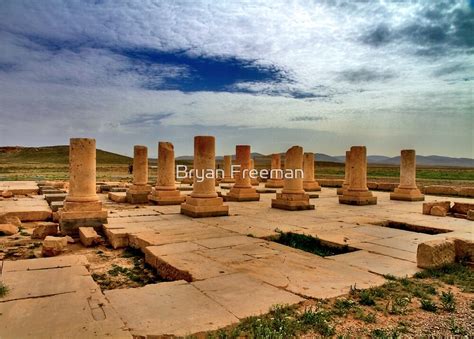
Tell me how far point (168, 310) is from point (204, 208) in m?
6.78

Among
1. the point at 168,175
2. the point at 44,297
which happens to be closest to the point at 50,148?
the point at 168,175

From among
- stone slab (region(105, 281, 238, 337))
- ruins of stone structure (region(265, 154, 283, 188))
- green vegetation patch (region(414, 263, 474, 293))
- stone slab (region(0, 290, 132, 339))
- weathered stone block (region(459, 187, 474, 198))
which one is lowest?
green vegetation patch (region(414, 263, 474, 293))

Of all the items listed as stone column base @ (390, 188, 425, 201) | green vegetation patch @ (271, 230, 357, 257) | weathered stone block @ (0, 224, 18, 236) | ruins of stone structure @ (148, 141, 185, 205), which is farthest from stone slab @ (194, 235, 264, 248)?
stone column base @ (390, 188, 425, 201)

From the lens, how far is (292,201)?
12523mm

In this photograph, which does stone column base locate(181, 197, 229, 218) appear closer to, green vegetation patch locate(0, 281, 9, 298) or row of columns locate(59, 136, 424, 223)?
row of columns locate(59, 136, 424, 223)

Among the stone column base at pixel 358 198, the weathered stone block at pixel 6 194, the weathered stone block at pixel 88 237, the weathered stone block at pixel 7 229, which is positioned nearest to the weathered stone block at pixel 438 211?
the stone column base at pixel 358 198

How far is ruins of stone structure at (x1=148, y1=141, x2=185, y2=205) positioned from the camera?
44.1 ft

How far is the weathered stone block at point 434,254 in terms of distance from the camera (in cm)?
564

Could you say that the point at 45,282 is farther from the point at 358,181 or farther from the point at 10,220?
the point at 358,181

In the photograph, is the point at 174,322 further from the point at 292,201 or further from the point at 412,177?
the point at 412,177

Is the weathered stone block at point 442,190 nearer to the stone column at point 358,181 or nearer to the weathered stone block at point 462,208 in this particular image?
the stone column at point 358,181

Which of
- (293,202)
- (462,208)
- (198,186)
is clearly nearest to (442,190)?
(462,208)

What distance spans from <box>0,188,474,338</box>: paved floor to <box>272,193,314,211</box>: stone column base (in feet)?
7.57

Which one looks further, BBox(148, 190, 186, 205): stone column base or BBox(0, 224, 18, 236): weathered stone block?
BBox(148, 190, 186, 205): stone column base
